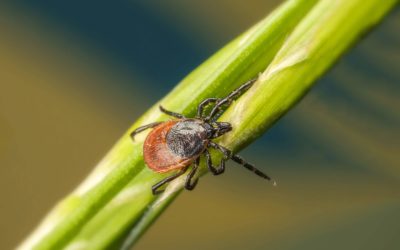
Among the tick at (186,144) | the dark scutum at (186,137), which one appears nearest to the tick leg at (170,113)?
the tick at (186,144)

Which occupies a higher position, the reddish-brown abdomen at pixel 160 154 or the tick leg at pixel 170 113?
the reddish-brown abdomen at pixel 160 154

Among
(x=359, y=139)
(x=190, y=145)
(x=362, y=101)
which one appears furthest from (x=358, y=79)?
(x=190, y=145)

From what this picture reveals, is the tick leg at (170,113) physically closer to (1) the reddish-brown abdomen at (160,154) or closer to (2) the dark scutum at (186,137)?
(1) the reddish-brown abdomen at (160,154)

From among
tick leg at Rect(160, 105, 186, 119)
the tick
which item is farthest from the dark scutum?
tick leg at Rect(160, 105, 186, 119)

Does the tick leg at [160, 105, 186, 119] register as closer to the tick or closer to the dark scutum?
the tick

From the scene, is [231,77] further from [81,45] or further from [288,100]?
[81,45]

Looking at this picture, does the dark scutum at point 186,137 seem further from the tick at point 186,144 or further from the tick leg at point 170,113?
the tick leg at point 170,113

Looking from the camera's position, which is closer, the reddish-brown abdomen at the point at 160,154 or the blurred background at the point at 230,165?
the reddish-brown abdomen at the point at 160,154

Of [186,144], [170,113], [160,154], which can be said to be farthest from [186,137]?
[170,113]
